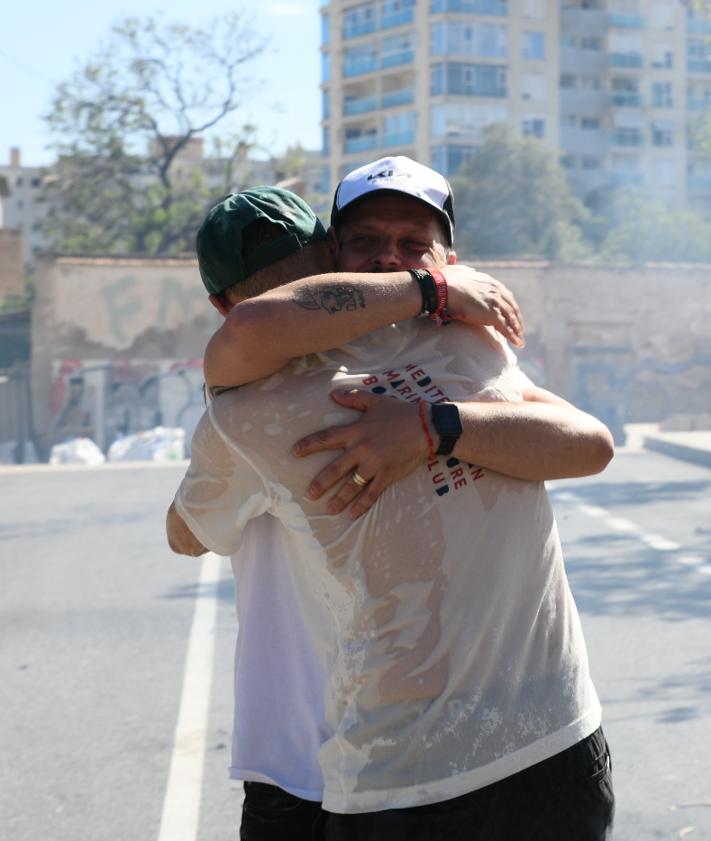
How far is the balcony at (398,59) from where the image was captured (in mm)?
91312

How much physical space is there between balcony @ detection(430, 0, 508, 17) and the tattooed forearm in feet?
296

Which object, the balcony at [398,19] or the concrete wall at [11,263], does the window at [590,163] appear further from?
the concrete wall at [11,263]

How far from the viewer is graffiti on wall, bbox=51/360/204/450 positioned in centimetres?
3138

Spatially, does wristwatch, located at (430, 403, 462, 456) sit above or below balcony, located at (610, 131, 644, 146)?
below

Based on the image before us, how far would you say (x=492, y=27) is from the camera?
89.2m

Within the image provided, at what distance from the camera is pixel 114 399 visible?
31.4 meters

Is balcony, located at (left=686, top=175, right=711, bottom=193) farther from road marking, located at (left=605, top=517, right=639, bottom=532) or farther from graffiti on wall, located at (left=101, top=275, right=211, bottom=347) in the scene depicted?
road marking, located at (left=605, top=517, right=639, bottom=532)

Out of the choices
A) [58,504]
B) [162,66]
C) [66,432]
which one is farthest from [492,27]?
[58,504]

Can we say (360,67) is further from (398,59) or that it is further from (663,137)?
(663,137)

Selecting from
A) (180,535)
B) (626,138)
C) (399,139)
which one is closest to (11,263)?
(399,139)

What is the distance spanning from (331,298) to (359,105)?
9695 centimetres

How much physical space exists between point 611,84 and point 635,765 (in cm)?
9970

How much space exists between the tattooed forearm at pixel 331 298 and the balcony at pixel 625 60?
101 m

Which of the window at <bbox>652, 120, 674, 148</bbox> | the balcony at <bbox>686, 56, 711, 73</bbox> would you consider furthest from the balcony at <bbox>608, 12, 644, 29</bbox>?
the window at <bbox>652, 120, 674, 148</bbox>
